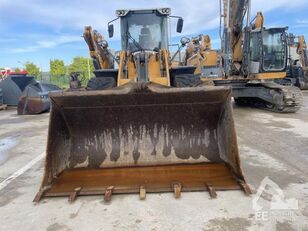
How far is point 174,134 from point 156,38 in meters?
3.18

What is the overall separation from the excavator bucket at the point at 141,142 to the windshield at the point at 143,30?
296 cm

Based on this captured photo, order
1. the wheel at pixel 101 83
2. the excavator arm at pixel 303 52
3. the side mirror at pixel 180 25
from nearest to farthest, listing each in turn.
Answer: the wheel at pixel 101 83 < the side mirror at pixel 180 25 < the excavator arm at pixel 303 52

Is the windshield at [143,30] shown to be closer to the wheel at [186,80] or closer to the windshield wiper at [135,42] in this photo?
the windshield wiper at [135,42]

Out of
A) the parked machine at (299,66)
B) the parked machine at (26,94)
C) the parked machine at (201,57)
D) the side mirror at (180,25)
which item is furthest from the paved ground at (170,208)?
the parked machine at (299,66)

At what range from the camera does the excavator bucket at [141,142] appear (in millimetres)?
3828

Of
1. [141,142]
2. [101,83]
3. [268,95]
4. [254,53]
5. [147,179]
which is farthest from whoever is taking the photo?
[254,53]

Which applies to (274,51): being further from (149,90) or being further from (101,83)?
(149,90)

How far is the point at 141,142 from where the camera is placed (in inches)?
174

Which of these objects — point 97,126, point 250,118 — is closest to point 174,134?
point 97,126

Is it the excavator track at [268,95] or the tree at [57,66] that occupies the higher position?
the tree at [57,66]

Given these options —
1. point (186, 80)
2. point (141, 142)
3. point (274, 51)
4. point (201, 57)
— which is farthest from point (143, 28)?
point (201, 57)

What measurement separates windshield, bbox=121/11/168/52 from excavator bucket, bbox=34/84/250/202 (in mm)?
2959

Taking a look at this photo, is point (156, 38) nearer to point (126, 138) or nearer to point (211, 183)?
point (126, 138)

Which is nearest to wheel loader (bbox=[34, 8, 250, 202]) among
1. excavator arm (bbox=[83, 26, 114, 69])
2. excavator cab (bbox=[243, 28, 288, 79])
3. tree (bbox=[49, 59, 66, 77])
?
excavator arm (bbox=[83, 26, 114, 69])
